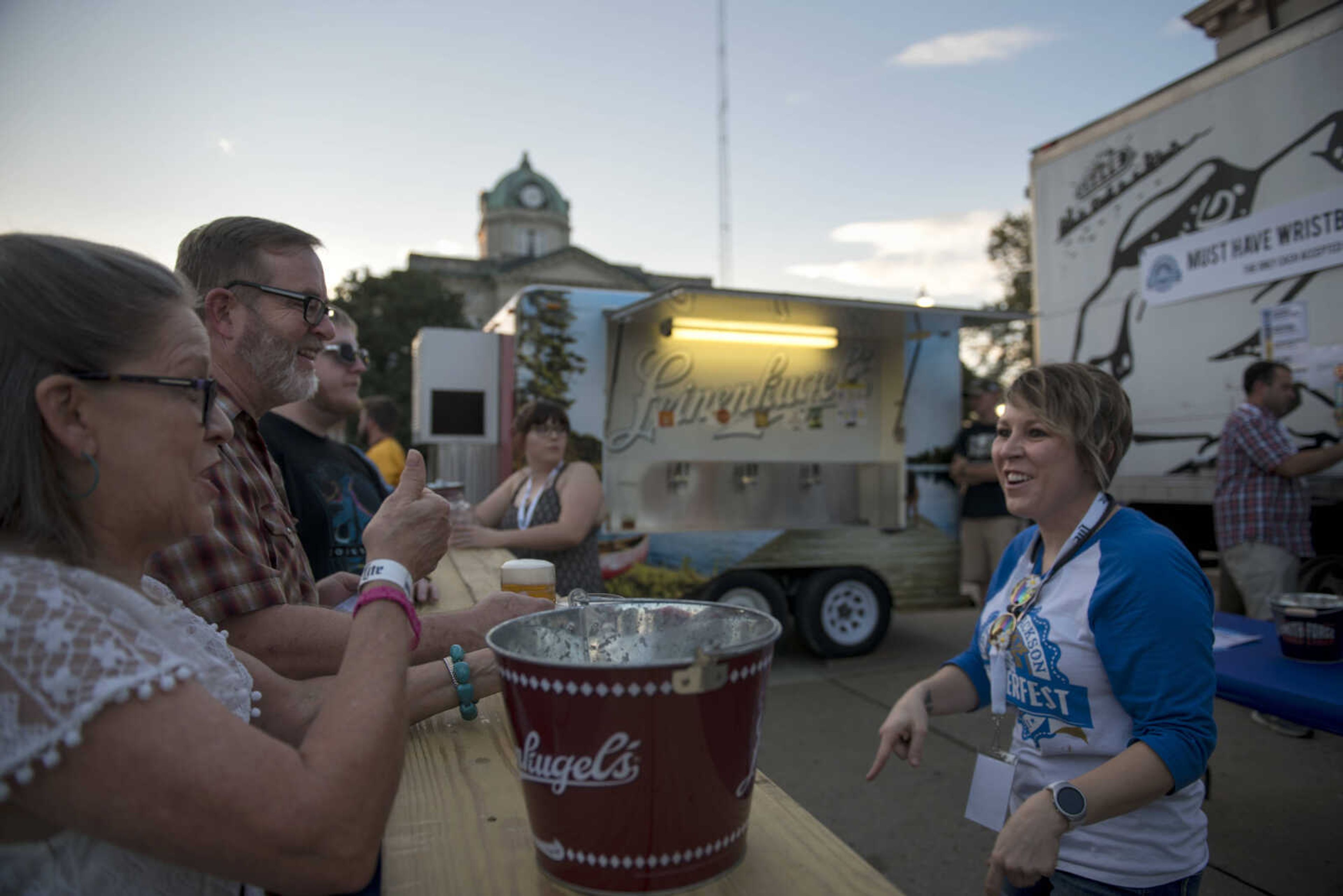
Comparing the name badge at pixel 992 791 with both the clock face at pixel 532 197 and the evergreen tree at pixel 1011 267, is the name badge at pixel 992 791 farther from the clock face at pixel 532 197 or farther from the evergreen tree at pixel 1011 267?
the clock face at pixel 532 197

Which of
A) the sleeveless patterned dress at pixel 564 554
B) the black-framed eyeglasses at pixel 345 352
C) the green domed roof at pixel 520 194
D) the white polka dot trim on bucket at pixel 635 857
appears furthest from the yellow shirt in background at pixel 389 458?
the green domed roof at pixel 520 194

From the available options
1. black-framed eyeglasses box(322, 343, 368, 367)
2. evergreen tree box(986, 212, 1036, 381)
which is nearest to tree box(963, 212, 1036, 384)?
evergreen tree box(986, 212, 1036, 381)

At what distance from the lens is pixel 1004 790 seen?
163cm

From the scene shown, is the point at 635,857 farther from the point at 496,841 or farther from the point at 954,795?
the point at 954,795

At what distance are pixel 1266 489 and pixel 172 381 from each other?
18.1ft

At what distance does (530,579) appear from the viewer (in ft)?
5.82

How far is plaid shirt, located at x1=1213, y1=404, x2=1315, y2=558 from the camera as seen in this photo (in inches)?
180

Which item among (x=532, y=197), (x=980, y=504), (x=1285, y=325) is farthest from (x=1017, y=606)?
(x=532, y=197)

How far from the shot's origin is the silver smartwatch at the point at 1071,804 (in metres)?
1.35

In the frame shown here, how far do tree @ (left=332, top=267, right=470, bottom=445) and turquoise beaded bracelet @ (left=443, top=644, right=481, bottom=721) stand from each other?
24.7m

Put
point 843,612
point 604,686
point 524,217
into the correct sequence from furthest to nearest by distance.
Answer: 1. point 524,217
2. point 843,612
3. point 604,686

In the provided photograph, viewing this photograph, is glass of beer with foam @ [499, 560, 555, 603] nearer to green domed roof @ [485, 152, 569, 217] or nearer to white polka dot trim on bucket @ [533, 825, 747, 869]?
white polka dot trim on bucket @ [533, 825, 747, 869]

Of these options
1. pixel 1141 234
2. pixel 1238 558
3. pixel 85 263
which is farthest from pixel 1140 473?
pixel 85 263

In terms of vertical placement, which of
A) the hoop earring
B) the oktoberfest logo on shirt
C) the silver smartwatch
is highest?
the hoop earring
